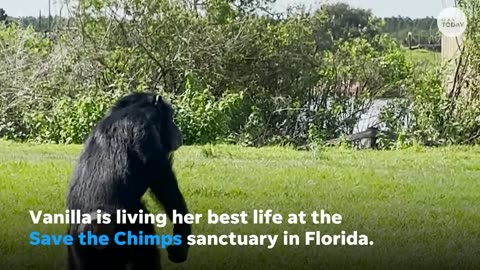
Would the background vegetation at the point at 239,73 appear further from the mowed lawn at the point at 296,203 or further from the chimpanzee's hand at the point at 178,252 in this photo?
the chimpanzee's hand at the point at 178,252

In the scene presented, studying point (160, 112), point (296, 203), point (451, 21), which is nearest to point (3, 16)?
point (160, 112)

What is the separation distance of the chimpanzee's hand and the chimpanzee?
4 centimetres

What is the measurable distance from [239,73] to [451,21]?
0.67 metres

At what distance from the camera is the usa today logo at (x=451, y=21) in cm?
341

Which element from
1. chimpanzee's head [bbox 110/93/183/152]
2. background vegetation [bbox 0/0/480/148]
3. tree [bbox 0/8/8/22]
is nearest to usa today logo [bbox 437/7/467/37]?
background vegetation [bbox 0/0/480/148]

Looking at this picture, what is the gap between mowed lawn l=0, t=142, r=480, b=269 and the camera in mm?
3145

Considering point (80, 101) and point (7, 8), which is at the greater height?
point (7, 8)

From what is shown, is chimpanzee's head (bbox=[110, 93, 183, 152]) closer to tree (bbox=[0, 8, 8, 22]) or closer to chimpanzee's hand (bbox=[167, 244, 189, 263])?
chimpanzee's hand (bbox=[167, 244, 189, 263])

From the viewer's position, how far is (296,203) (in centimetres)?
320

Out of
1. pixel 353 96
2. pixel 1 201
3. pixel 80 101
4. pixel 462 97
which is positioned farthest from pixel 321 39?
pixel 1 201

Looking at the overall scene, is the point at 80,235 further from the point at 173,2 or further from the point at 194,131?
the point at 173,2

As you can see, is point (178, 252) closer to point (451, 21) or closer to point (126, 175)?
point (126, 175)

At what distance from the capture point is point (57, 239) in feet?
10.1

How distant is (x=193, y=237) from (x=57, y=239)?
0.36 metres
